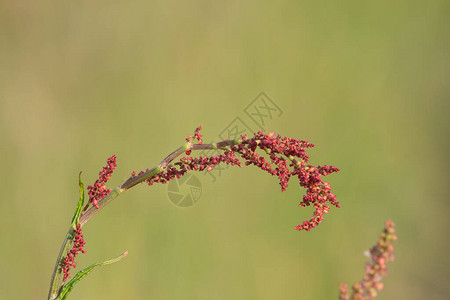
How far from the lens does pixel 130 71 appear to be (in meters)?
2.24

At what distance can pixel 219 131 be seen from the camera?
2.23m

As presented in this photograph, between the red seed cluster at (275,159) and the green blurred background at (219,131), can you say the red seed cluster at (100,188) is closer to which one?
the red seed cluster at (275,159)

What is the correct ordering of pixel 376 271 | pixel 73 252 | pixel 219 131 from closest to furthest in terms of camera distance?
pixel 376 271 < pixel 73 252 < pixel 219 131

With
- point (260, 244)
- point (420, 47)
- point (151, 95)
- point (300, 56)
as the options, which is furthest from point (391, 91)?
point (151, 95)

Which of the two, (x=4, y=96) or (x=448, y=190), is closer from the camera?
(x=4, y=96)

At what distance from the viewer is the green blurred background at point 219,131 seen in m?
2.10

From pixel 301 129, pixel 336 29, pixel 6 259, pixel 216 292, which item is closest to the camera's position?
pixel 6 259

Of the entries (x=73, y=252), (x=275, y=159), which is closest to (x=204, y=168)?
(x=275, y=159)

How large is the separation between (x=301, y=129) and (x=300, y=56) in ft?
1.11

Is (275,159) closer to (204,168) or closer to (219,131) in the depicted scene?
(204,168)

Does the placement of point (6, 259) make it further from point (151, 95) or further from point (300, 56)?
point (300, 56)

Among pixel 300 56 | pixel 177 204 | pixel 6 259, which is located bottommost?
pixel 177 204

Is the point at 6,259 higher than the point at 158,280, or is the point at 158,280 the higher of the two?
the point at 6,259

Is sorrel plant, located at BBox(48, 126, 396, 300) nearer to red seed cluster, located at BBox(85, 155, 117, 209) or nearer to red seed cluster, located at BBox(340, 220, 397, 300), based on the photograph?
red seed cluster, located at BBox(85, 155, 117, 209)
